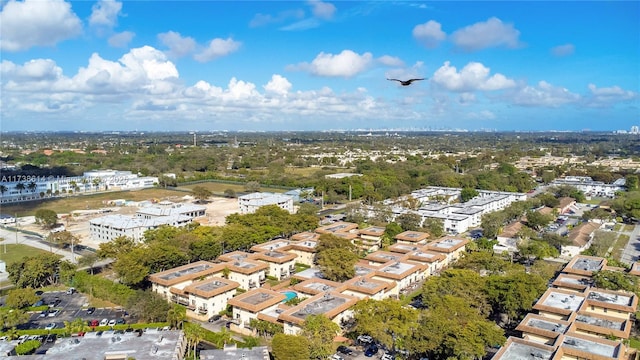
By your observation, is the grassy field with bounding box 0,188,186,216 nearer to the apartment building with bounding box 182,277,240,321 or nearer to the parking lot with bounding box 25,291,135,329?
the parking lot with bounding box 25,291,135,329

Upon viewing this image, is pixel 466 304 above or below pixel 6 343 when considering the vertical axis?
above

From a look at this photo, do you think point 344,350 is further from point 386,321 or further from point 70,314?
point 70,314

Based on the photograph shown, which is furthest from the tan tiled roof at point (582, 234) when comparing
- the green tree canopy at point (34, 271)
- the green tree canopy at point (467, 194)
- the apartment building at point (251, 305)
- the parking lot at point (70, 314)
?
the green tree canopy at point (34, 271)

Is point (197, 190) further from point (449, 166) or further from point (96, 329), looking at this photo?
point (449, 166)

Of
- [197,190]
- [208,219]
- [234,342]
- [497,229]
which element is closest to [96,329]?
[234,342]

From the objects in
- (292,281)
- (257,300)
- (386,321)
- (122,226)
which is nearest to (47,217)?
(122,226)

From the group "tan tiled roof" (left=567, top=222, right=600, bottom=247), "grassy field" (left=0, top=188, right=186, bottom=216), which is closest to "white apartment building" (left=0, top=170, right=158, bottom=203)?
"grassy field" (left=0, top=188, right=186, bottom=216)
